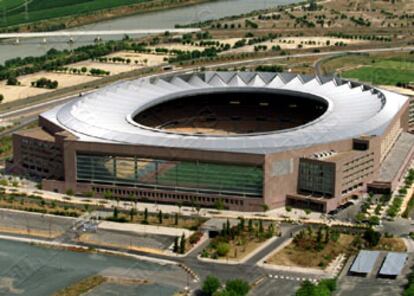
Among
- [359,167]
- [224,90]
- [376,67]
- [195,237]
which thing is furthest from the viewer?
[376,67]

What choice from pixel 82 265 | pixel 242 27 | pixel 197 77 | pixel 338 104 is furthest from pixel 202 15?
pixel 82 265

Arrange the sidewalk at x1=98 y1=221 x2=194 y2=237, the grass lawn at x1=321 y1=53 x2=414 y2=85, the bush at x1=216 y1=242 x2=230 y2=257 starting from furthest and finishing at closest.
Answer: the grass lawn at x1=321 y1=53 x2=414 y2=85
the sidewalk at x1=98 y1=221 x2=194 y2=237
the bush at x1=216 y1=242 x2=230 y2=257

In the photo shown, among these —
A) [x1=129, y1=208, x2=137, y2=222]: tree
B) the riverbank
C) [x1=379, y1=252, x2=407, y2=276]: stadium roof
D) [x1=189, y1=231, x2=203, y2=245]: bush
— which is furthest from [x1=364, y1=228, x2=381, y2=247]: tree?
the riverbank

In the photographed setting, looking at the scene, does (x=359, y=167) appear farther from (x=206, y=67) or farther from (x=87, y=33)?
(x=87, y=33)

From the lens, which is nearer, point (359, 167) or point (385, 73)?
point (359, 167)

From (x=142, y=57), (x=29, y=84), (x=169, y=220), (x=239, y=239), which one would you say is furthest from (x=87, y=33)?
(x=239, y=239)

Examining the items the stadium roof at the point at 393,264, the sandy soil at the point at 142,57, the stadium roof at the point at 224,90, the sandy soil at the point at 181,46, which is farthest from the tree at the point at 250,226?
the sandy soil at the point at 181,46

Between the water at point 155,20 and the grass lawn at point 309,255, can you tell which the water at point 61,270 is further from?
the water at point 155,20

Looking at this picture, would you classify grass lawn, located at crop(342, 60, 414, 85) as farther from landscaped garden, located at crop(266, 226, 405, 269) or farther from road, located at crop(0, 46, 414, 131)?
landscaped garden, located at crop(266, 226, 405, 269)
